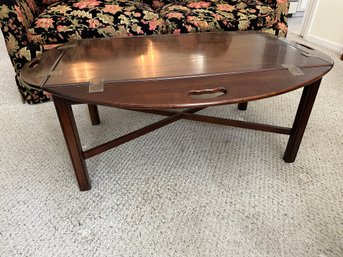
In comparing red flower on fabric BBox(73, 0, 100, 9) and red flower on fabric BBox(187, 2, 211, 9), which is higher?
red flower on fabric BBox(73, 0, 100, 9)

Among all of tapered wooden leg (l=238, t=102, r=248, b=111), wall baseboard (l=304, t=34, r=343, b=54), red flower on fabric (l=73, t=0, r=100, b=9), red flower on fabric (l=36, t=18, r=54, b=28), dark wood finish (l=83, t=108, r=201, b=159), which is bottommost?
tapered wooden leg (l=238, t=102, r=248, b=111)

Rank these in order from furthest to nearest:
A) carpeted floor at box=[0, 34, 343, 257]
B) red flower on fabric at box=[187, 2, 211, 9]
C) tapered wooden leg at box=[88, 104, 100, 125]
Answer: red flower on fabric at box=[187, 2, 211, 9], tapered wooden leg at box=[88, 104, 100, 125], carpeted floor at box=[0, 34, 343, 257]

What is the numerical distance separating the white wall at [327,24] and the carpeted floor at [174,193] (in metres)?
1.32

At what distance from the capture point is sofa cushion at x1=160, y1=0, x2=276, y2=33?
150 cm

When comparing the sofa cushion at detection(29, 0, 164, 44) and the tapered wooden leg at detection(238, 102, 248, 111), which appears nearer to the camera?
the sofa cushion at detection(29, 0, 164, 44)

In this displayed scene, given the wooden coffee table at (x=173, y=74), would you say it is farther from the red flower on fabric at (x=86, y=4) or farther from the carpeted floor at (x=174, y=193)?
the red flower on fabric at (x=86, y=4)

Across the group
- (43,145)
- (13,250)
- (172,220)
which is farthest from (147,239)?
(43,145)

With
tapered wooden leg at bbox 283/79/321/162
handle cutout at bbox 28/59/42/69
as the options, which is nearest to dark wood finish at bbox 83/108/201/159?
handle cutout at bbox 28/59/42/69

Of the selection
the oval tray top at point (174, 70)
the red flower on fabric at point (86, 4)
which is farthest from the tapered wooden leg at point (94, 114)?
the red flower on fabric at point (86, 4)

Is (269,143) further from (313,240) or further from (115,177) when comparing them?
(115,177)

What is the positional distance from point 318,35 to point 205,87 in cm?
240

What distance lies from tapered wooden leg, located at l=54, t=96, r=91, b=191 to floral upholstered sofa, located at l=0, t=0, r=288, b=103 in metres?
0.74

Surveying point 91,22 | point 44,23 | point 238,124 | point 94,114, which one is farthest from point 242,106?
point 44,23

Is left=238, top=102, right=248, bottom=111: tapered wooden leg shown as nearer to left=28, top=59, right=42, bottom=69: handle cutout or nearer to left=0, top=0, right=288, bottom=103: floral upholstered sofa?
left=0, top=0, right=288, bottom=103: floral upholstered sofa
